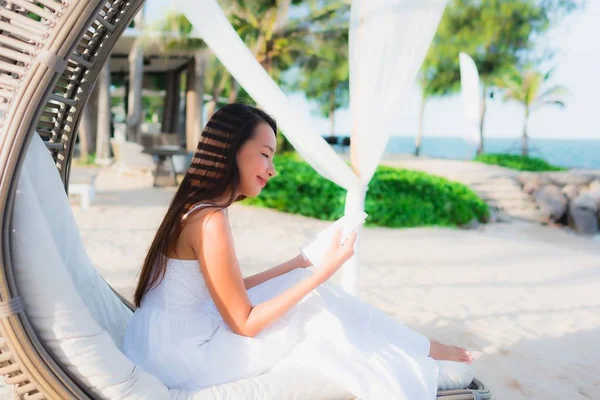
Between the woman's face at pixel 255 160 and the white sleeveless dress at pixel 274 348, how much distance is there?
0.28 m

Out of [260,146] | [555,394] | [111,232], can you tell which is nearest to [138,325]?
[260,146]

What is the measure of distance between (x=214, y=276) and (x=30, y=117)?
0.62m

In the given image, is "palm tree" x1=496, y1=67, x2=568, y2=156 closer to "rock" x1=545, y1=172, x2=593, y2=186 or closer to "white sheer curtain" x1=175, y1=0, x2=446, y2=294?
"rock" x1=545, y1=172, x2=593, y2=186

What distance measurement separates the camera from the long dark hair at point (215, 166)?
1587 millimetres

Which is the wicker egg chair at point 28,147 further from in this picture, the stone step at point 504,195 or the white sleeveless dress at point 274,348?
the stone step at point 504,195

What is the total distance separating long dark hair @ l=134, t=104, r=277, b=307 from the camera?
5.21 ft

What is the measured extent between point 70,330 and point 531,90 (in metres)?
22.4

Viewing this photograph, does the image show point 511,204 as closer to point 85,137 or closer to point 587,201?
point 587,201

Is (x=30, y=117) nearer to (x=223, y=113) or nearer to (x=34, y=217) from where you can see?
(x=34, y=217)

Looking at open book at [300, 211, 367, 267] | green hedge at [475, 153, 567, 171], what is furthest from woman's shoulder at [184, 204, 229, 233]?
green hedge at [475, 153, 567, 171]

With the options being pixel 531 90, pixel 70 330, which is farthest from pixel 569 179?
pixel 70 330

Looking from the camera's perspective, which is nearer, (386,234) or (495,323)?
(495,323)

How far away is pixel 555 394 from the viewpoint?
2.60m

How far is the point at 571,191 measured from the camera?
10391mm
